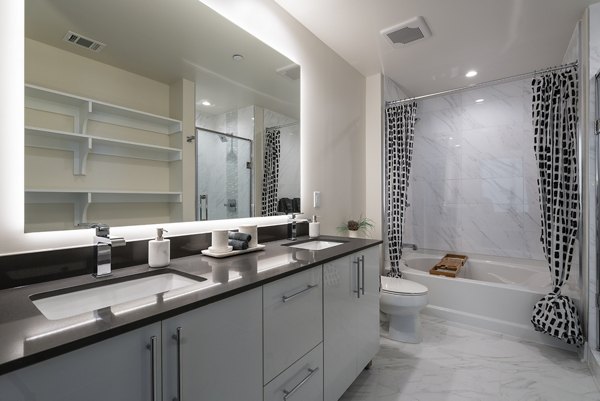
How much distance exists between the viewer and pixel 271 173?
6.46 feet

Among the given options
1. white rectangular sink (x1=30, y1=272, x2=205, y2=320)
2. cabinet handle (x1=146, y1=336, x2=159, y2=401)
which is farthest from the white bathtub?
cabinet handle (x1=146, y1=336, x2=159, y2=401)

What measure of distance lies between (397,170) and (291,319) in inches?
84.4

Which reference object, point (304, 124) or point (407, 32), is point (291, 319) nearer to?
point (304, 124)

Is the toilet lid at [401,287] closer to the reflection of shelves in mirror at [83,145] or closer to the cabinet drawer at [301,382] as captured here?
the cabinet drawer at [301,382]

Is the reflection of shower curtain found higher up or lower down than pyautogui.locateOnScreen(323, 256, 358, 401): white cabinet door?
higher up

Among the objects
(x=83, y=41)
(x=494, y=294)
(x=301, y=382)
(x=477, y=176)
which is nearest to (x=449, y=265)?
(x=494, y=294)

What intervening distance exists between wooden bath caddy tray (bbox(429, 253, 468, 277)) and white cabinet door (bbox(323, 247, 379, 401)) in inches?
48.0

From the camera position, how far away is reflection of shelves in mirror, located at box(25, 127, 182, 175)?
1029 millimetres

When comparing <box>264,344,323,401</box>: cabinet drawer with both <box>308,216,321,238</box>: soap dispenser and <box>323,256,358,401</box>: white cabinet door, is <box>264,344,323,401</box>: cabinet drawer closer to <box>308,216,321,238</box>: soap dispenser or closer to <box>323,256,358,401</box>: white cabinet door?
<box>323,256,358,401</box>: white cabinet door

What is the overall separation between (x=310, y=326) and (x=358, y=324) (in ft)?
1.69

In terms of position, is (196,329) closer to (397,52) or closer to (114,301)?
(114,301)

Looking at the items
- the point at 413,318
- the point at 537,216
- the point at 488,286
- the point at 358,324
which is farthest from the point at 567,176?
the point at 358,324

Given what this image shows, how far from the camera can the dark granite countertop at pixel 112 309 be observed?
57 centimetres

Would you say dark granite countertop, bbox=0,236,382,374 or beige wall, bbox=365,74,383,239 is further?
beige wall, bbox=365,74,383,239
